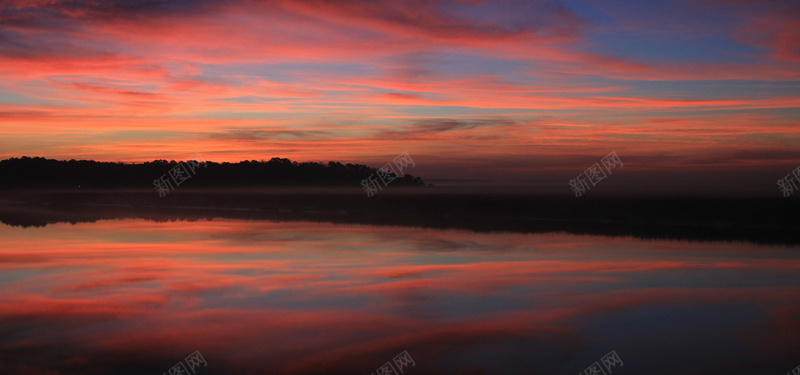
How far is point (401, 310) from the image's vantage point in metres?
9.28

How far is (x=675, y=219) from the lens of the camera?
30156mm

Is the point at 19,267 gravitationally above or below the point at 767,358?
above

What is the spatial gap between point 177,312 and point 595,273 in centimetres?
769

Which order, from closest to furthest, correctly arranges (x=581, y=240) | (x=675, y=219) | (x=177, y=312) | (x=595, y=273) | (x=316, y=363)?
1. (x=316, y=363)
2. (x=177, y=312)
3. (x=595, y=273)
4. (x=581, y=240)
5. (x=675, y=219)

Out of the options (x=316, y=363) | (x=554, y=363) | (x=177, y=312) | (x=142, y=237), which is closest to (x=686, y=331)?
(x=554, y=363)

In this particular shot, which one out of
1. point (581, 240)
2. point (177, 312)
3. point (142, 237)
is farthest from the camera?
point (142, 237)

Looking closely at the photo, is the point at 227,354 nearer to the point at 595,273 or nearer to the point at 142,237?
the point at 595,273

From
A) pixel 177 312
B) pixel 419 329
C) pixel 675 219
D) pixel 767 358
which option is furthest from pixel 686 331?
pixel 675 219

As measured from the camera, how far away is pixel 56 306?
9.54 metres

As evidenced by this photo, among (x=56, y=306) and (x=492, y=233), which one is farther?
(x=492, y=233)

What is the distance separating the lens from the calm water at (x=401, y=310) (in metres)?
6.81

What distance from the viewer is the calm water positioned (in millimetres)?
6812

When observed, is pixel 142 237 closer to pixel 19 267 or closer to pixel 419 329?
pixel 19 267

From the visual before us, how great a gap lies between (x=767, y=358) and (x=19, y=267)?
13.3m
